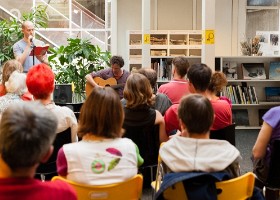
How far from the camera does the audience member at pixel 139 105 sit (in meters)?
3.36

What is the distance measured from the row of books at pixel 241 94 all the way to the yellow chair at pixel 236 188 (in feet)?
18.7

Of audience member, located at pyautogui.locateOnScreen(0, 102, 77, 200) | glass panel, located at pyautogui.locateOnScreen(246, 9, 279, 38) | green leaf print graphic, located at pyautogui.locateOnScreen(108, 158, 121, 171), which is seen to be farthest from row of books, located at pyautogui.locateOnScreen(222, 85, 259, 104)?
audience member, located at pyautogui.locateOnScreen(0, 102, 77, 200)

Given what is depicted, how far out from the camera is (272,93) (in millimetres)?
8008

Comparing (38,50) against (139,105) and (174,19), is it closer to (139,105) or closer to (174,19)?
(139,105)

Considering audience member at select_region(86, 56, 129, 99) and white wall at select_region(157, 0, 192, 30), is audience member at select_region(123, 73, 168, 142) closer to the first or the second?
audience member at select_region(86, 56, 129, 99)

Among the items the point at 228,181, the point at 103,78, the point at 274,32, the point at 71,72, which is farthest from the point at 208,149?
the point at 274,32

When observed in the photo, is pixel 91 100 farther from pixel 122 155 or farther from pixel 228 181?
pixel 228 181

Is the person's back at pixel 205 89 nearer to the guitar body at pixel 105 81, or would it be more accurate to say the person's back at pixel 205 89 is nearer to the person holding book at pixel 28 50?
the guitar body at pixel 105 81

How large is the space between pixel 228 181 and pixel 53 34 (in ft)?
26.5

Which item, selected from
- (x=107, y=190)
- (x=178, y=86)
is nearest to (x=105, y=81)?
(x=178, y=86)

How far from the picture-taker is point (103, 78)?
616 centimetres

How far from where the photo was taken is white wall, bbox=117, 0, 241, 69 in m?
9.16

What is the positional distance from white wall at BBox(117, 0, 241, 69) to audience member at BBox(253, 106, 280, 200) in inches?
255

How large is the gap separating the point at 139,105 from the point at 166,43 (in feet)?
17.4
